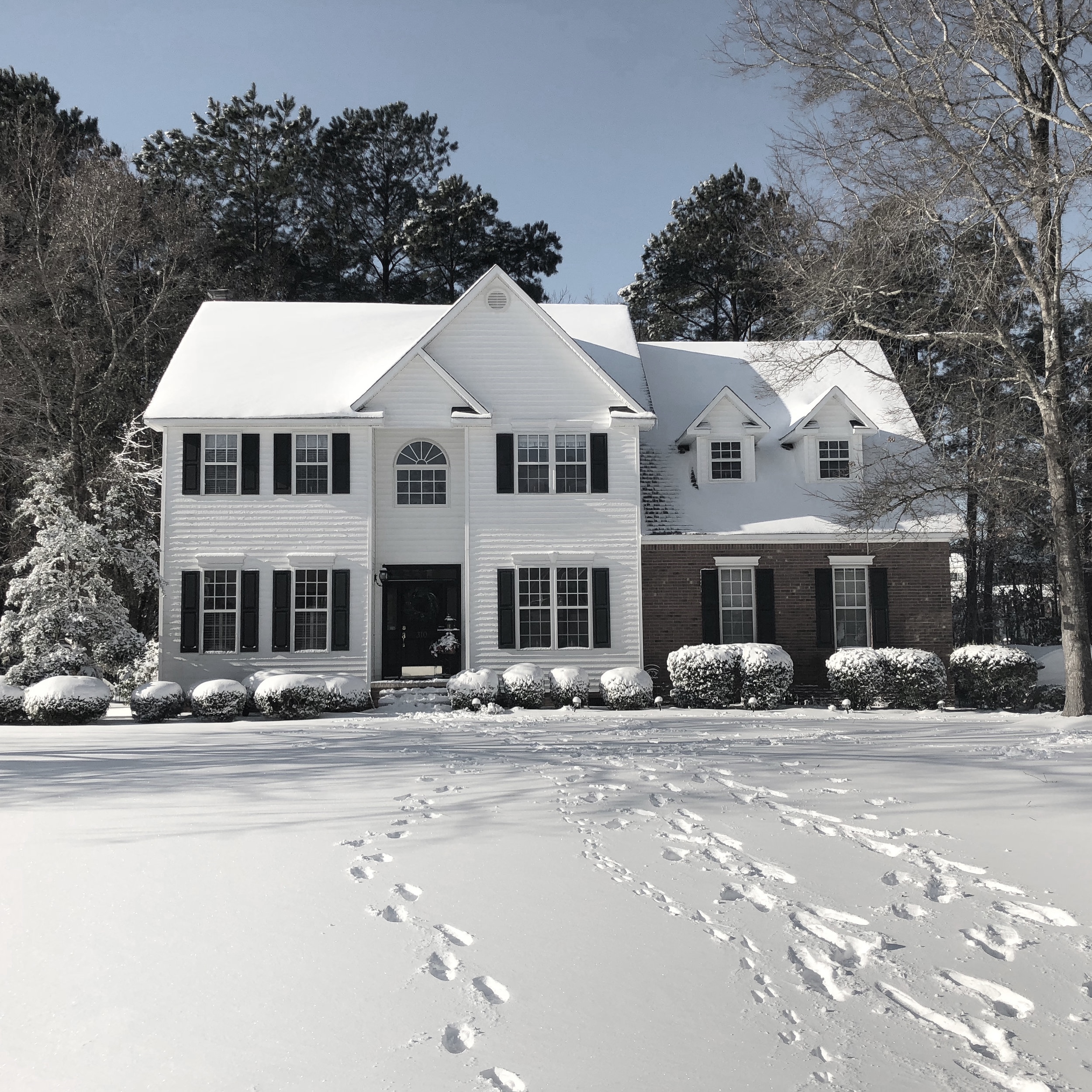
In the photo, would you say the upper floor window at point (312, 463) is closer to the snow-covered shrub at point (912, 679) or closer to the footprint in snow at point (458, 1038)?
the snow-covered shrub at point (912, 679)

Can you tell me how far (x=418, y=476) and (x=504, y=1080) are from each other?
16670 millimetres

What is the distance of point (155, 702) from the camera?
15953mm

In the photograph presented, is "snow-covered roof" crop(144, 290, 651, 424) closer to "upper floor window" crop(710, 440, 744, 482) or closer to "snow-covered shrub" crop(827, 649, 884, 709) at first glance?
"upper floor window" crop(710, 440, 744, 482)

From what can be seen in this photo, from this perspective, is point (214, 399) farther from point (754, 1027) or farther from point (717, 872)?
point (754, 1027)

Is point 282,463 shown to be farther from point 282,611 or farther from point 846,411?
point 846,411

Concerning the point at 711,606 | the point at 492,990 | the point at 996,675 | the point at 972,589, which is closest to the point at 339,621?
the point at 711,606

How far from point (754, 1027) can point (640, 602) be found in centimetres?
1501

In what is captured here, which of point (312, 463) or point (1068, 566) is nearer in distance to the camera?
point (1068, 566)

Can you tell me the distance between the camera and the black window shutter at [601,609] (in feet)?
A: 61.8

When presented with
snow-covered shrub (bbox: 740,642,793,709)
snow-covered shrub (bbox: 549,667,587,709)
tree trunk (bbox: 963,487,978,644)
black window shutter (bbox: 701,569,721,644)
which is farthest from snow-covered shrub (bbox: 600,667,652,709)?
tree trunk (bbox: 963,487,978,644)

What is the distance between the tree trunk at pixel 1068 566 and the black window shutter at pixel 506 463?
9.83 meters

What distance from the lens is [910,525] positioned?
19297 millimetres

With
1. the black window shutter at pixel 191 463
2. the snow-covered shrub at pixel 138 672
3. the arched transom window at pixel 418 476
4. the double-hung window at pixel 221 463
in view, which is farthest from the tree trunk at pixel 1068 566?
the snow-covered shrub at pixel 138 672

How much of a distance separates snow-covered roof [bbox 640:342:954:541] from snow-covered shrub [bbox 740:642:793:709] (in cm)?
277
